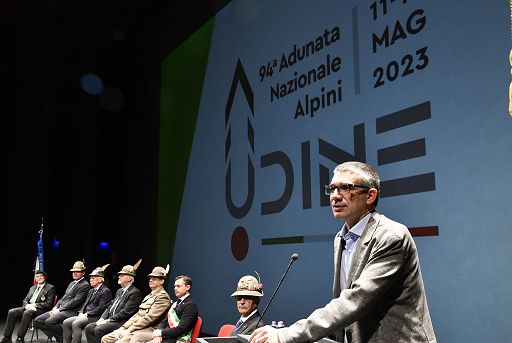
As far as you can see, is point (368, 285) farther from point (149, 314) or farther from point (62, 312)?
point (62, 312)

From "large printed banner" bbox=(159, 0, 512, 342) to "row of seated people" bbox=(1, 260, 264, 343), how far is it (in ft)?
3.16

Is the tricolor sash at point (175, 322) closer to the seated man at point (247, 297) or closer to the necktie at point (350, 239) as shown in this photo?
the seated man at point (247, 297)

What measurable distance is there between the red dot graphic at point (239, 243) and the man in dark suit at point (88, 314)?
1.85m

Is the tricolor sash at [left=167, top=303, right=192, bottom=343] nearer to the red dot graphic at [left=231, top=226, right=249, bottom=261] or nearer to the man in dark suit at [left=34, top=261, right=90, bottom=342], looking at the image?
the red dot graphic at [left=231, top=226, right=249, bottom=261]

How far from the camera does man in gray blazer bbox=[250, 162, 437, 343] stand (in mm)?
1354

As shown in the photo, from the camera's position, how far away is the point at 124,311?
20.4 ft

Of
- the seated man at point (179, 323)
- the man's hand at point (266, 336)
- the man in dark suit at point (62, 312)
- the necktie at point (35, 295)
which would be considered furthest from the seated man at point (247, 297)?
the necktie at point (35, 295)

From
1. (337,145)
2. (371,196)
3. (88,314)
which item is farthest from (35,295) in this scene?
(371,196)

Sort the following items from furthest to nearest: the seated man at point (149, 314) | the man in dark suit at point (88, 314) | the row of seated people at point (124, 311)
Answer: the man in dark suit at point (88, 314), the seated man at point (149, 314), the row of seated people at point (124, 311)

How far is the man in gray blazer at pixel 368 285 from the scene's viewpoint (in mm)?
1354

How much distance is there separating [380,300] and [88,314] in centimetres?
614

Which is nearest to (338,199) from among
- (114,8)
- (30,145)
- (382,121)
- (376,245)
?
(376,245)

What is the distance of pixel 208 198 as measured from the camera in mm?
7199

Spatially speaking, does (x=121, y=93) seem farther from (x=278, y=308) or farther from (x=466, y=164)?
(x=466, y=164)
